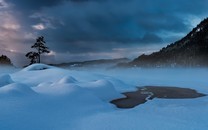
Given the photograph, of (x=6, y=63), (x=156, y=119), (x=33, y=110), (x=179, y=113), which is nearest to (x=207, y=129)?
(x=156, y=119)

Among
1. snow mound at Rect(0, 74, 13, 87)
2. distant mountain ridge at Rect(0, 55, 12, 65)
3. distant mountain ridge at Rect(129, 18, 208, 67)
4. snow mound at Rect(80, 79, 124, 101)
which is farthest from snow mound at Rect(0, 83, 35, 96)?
distant mountain ridge at Rect(129, 18, 208, 67)

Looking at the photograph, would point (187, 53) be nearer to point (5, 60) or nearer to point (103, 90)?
point (5, 60)

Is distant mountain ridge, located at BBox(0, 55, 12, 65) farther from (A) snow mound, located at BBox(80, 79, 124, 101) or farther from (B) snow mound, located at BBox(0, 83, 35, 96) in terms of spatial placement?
(B) snow mound, located at BBox(0, 83, 35, 96)

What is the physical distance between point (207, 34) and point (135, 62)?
4060 centimetres

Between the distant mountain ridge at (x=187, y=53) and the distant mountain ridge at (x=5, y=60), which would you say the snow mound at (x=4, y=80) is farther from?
the distant mountain ridge at (x=187, y=53)

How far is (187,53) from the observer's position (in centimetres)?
9425

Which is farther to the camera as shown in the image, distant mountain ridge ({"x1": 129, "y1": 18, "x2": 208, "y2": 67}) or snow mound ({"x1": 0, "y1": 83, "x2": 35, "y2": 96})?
distant mountain ridge ({"x1": 129, "y1": 18, "x2": 208, "y2": 67})

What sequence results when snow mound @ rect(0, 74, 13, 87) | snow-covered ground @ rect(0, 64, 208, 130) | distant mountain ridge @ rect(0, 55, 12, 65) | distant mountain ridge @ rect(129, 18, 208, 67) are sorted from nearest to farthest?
snow-covered ground @ rect(0, 64, 208, 130) → snow mound @ rect(0, 74, 13, 87) → distant mountain ridge @ rect(0, 55, 12, 65) → distant mountain ridge @ rect(129, 18, 208, 67)

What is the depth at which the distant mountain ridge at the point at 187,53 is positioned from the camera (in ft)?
292

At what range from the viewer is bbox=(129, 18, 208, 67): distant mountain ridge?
88.9 metres

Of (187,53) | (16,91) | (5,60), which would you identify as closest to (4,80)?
(16,91)

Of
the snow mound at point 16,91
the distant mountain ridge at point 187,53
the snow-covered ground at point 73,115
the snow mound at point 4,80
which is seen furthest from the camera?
the distant mountain ridge at point 187,53

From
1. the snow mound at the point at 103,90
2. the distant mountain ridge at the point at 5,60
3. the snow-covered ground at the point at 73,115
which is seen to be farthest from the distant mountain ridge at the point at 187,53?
the snow-covered ground at the point at 73,115

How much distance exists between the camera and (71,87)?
19000 mm
